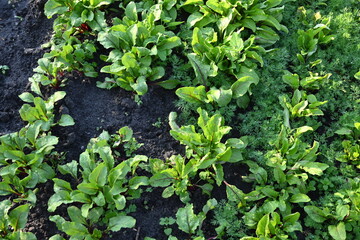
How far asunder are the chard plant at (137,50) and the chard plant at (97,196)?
976 millimetres

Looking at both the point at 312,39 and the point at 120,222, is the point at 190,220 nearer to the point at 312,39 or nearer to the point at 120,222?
the point at 120,222

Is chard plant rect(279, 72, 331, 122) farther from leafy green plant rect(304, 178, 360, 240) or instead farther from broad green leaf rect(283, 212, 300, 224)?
broad green leaf rect(283, 212, 300, 224)

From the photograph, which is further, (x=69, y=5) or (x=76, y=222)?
(x=69, y=5)

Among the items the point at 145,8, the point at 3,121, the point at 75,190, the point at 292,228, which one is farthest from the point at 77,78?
the point at 292,228

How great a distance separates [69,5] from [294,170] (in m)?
3.45

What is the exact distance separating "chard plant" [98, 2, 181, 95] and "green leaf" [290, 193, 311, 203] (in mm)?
1942

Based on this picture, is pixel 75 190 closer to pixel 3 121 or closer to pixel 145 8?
pixel 3 121

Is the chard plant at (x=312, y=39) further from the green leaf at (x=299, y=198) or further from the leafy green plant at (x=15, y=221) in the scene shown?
the leafy green plant at (x=15, y=221)

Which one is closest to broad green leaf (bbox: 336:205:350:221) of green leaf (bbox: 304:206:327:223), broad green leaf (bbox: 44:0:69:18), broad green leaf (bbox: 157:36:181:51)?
green leaf (bbox: 304:206:327:223)

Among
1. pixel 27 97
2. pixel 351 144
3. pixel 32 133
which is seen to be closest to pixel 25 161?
pixel 32 133

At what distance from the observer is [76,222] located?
346 centimetres

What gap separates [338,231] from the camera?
355 centimetres

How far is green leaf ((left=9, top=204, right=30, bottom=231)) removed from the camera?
136 inches

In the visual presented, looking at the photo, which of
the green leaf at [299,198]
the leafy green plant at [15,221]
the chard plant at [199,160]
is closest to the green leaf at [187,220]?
the chard plant at [199,160]
